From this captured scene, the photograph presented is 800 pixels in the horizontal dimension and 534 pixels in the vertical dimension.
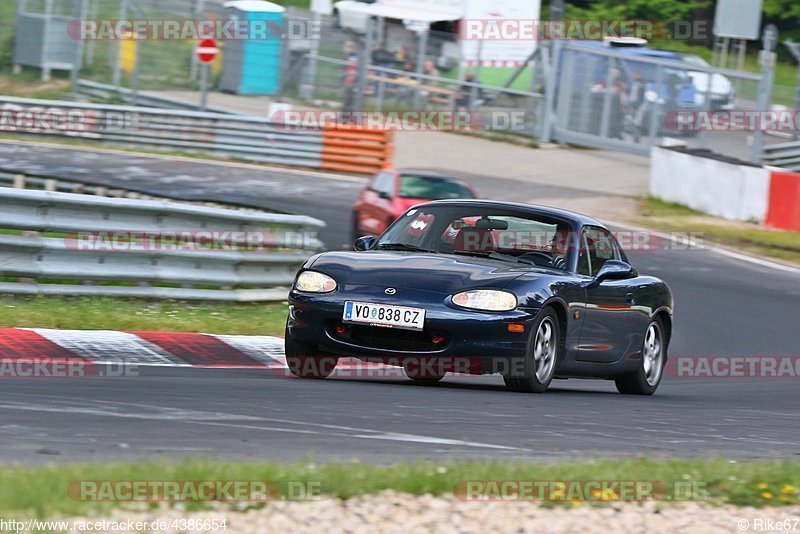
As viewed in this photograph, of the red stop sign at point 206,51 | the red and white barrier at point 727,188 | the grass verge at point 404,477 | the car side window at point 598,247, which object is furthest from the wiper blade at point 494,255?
the red stop sign at point 206,51

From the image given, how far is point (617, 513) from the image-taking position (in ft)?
17.8

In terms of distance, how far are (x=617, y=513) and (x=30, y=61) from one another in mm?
30226

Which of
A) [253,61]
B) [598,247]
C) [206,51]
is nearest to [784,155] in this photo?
[253,61]

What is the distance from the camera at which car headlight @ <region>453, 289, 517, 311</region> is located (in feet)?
27.5

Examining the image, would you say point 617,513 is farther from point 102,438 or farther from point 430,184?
point 430,184

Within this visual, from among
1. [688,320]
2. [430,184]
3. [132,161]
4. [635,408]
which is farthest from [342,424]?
[132,161]

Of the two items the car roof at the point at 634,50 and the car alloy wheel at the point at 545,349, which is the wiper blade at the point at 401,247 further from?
the car roof at the point at 634,50

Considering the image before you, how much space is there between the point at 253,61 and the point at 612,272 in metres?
22.5

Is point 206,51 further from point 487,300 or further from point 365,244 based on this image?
point 487,300

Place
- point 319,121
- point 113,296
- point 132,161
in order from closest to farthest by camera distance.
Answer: point 113,296 → point 132,161 → point 319,121

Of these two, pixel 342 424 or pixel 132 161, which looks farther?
pixel 132 161

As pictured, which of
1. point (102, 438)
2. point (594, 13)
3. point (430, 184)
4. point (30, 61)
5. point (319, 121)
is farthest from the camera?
point (594, 13)

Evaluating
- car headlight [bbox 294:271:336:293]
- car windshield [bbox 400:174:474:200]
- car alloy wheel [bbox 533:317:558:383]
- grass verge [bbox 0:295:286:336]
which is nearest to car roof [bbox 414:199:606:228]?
car alloy wheel [bbox 533:317:558:383]

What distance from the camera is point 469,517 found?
16.8 ft
